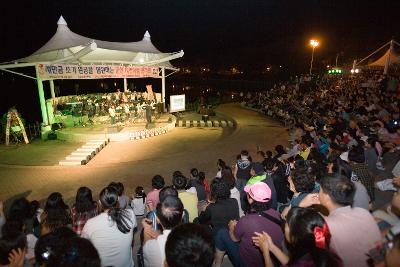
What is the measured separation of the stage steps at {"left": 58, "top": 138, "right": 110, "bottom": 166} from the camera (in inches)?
451

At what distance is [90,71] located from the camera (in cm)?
1597

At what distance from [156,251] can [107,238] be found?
2.78 feet

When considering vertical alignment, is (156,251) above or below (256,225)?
below

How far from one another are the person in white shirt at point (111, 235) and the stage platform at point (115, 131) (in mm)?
11759

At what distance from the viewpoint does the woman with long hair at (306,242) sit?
212 cm

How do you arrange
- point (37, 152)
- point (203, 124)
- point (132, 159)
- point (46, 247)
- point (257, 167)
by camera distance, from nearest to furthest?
point (46, 247)
point (257, 167)
point (132, 159)
point (37, 152)
point (203, 124)

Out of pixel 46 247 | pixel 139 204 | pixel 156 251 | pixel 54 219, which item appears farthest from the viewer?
pixel 139 204

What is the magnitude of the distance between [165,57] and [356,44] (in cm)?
5173

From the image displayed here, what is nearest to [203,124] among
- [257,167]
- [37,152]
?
[37,152]

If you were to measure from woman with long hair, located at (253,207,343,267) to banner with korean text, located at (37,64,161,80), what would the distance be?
1518cm

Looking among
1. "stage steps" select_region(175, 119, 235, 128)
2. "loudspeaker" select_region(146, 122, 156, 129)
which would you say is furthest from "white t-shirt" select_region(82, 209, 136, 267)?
"stage steps" select_region(175, 119, 235, 128)

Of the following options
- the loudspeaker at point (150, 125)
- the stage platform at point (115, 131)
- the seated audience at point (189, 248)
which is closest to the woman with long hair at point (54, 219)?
the seated audience at point (189, 248)

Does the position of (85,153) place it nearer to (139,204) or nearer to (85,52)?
(85,52)

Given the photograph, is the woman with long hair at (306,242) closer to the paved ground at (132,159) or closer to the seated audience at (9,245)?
the seated audience at (9,245)
